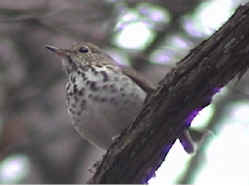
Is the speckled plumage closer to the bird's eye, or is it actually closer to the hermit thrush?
the hermit thrush

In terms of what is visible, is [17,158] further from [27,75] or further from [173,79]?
[173,79]

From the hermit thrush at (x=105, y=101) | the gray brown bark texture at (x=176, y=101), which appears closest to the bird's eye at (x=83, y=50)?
the hermit thrush at (x=105, y=101)

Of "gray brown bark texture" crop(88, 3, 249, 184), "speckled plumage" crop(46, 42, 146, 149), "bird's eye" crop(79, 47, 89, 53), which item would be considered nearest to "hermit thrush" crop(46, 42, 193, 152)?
"speckled plumage" crop(46, 42, 146, 149)

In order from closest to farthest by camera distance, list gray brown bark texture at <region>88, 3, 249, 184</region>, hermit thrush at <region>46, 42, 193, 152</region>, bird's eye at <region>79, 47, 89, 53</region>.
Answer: gray brown bark texture at <region>88, 3, 249, 184</region>
hermit thrush at <region>46, 42, 193, 152</region>
bird's eye at <region>79, 47, 89, 53</region>

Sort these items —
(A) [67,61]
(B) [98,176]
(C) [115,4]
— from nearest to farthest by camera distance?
1. (B) [98,176]
2. (A) [67,61]
3. (C) [115,4]

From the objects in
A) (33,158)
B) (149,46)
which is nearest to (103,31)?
(149,46)

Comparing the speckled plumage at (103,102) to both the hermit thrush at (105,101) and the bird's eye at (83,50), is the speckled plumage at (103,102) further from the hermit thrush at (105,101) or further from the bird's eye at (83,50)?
the bird's eye at (83,50)
